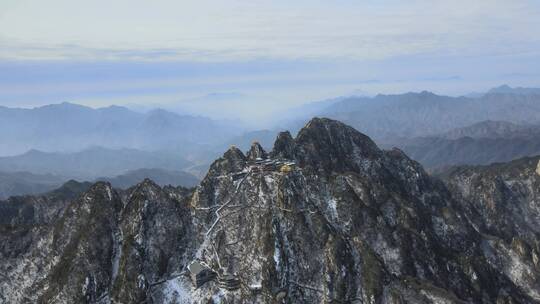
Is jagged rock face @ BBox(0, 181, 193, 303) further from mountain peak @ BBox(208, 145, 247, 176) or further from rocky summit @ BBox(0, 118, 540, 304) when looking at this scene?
mountain peak @ BBox(208, 145, 247, 176)

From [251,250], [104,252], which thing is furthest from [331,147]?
[104,252]

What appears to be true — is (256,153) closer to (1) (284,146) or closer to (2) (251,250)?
(1) (284,146)

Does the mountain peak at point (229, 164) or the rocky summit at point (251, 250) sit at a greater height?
the mountain peak at point (229, 164)

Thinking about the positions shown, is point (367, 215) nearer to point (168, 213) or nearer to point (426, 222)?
point (426, 222)

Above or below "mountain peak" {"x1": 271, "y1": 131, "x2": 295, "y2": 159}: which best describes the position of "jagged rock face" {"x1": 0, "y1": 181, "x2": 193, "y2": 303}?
below

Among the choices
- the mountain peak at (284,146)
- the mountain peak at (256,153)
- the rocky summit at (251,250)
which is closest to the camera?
the rocky summit at (251,250)

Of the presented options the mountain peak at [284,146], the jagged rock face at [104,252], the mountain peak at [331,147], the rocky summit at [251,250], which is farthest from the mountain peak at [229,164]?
the mountain peak at [331,147]

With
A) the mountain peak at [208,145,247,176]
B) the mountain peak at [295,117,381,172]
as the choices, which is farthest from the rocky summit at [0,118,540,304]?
the mountain peak at [295,117,381,172]

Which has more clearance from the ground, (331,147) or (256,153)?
(256,153)

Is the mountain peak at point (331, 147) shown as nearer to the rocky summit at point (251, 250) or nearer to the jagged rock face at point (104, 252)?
the rocky summit at point (251, 250)
